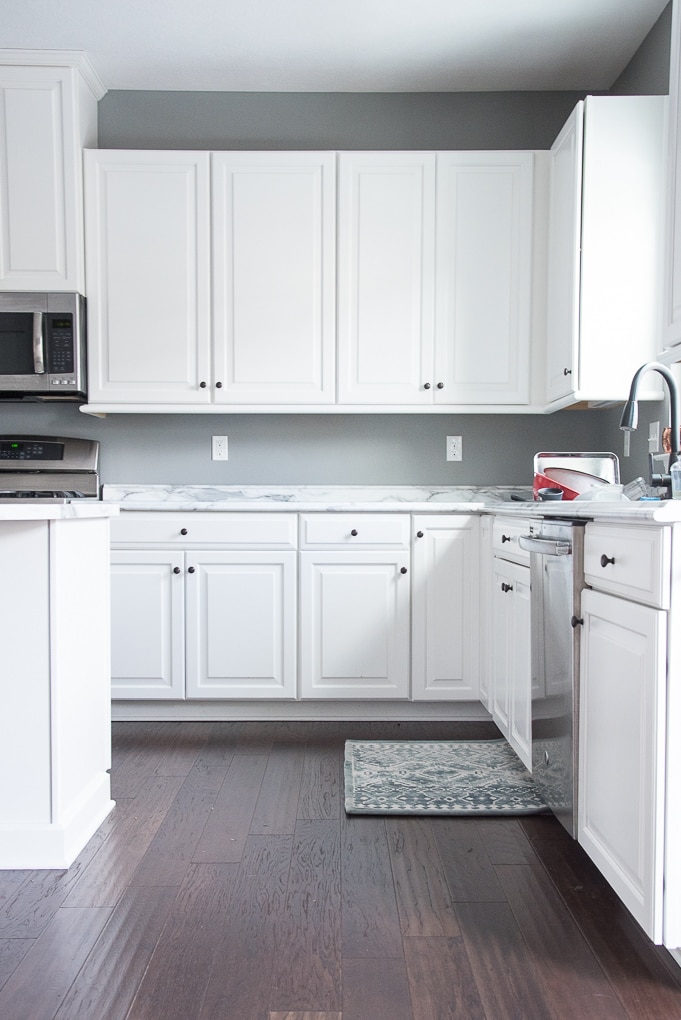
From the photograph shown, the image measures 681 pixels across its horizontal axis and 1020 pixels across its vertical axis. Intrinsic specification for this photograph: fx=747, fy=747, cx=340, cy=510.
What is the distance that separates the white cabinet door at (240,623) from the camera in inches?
111

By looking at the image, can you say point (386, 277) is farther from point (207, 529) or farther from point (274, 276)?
point (207, 529)

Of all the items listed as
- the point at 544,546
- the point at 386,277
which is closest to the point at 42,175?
the point at 386,277

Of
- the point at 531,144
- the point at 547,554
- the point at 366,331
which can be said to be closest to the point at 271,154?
the point at 366,331

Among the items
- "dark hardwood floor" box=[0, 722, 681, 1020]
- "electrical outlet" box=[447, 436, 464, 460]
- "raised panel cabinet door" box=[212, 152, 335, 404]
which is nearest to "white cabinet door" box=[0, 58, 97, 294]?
"raised panel cabinet door" box=[212, 152, 335, 404]

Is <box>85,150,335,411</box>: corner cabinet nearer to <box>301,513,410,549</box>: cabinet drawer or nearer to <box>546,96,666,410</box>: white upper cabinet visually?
<box>301,513,410,549</box>: cabinet drawer

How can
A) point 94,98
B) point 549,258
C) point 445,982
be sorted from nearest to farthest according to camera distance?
1. point 445,982
2. point 549,258
3. point 94,98

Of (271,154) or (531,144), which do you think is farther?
(531,144)

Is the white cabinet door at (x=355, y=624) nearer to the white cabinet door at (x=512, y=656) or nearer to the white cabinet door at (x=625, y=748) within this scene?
the white cabinet door at (x=512, y=656)

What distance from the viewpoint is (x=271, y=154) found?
297 centimetres

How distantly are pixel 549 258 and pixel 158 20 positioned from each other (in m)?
1.70

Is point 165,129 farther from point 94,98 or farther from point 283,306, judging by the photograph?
point 283,306

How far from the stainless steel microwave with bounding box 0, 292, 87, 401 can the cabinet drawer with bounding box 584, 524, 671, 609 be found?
2.16 meters

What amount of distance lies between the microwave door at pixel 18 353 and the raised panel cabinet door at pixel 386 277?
47.9 inches

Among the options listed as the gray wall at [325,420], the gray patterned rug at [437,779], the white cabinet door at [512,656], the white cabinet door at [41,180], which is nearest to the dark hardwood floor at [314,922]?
the gray patterned rug at [437,779]
